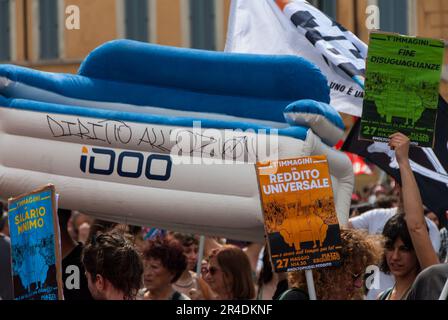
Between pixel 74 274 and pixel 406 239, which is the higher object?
pixel 406 239

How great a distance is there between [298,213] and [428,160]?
168 centimetres

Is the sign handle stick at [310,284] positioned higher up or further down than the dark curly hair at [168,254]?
higher up

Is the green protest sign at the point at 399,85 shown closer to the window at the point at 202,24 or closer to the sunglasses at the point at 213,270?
the sunglasses at the point at 213,270

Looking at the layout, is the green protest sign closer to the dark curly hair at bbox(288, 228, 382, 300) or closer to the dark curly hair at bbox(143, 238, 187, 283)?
the dark curly hair at bbox(288, 228, 382, 300)

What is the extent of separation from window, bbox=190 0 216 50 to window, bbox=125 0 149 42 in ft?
2.88

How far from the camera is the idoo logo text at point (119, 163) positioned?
6.55 metres

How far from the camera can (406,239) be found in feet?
18.2

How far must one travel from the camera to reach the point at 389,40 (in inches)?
227

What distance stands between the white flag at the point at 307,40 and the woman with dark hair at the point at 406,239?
1.96 m

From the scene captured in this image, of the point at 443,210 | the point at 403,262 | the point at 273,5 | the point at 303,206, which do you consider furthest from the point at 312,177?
the point at 273,5

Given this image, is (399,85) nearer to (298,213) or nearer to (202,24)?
(298,213)

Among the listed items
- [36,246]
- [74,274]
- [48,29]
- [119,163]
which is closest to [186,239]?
[119,163]

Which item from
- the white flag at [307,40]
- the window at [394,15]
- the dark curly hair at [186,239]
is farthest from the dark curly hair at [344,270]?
the window at [394,15]

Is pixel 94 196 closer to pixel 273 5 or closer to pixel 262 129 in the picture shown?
pixel 262 129
